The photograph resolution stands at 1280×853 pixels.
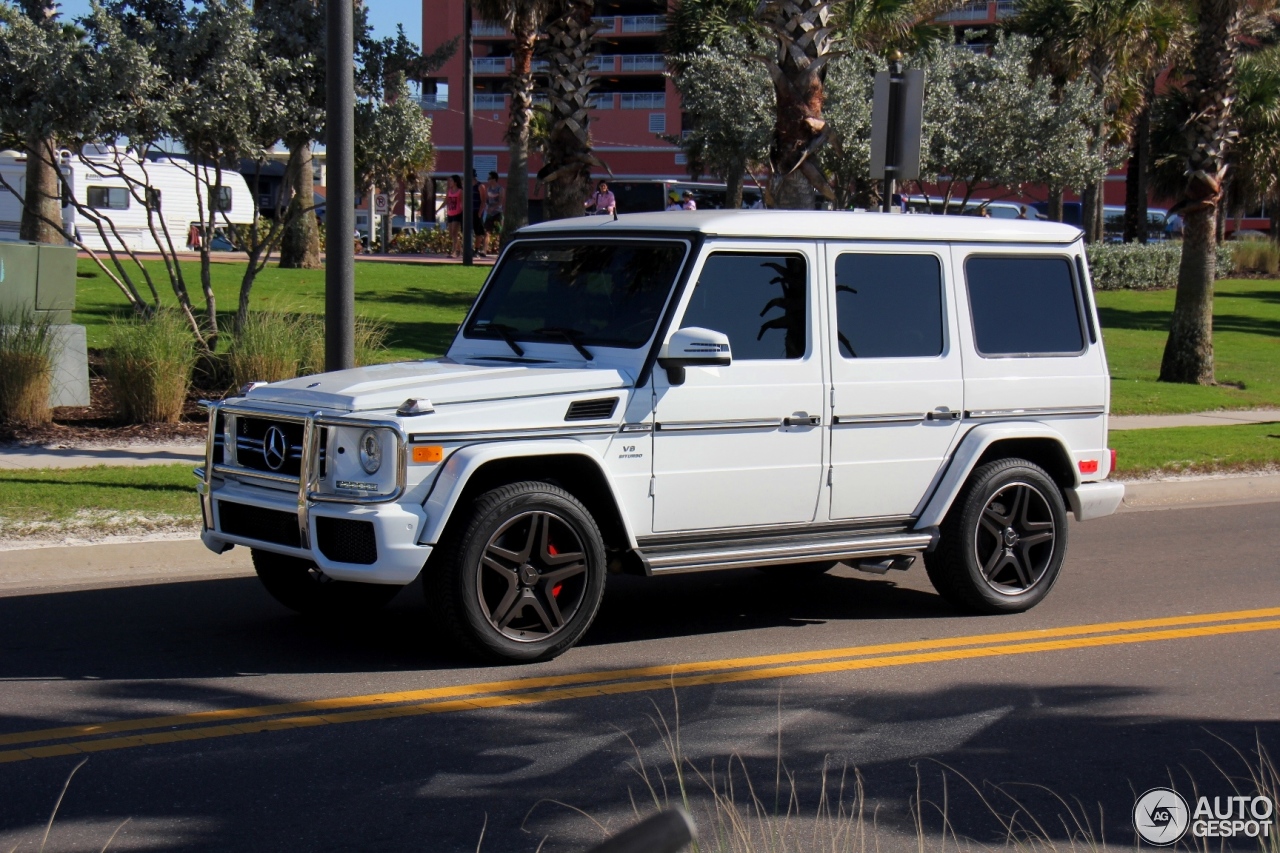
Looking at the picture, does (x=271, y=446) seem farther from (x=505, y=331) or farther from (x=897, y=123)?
(x=897, y=123)

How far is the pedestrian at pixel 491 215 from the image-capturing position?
40.0 metres

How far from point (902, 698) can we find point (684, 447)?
1.56 metres

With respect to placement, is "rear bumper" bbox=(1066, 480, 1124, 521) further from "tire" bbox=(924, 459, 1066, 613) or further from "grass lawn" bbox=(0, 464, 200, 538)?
"grass lawn" bbox=(0, 464, 200, 538)

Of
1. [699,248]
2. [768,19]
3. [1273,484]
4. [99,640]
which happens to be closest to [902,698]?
[699,248]

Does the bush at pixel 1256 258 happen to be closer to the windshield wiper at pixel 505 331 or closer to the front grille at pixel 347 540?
the windshield wiper at pixel 505 331

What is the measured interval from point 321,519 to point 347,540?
17cm

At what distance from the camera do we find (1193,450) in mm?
14055

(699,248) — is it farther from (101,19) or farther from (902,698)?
(101,19)

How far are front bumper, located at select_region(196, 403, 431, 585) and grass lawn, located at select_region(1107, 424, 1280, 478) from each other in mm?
8710

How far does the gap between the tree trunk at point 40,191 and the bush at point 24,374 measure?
3.58 ft

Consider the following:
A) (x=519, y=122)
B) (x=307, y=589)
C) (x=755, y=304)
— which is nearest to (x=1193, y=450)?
(x=755, y=304)

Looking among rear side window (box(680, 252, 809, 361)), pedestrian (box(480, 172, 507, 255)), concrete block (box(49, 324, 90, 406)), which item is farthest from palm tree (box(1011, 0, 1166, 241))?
rear side window (box(680, 252, 809, 361))

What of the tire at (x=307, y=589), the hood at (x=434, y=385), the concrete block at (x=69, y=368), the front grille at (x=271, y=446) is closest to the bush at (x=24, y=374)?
the concrete block at (x=69, y=368)

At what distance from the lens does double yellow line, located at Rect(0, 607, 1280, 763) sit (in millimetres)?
5473
